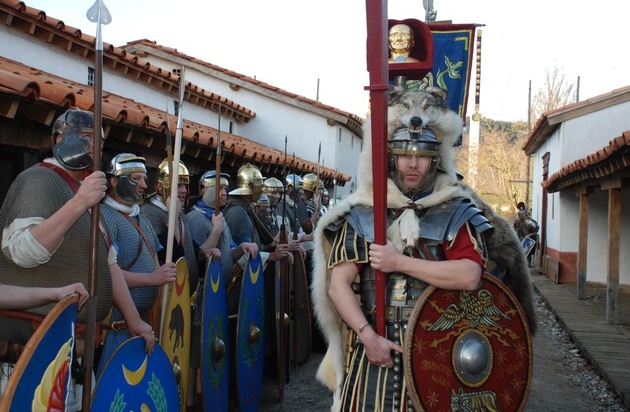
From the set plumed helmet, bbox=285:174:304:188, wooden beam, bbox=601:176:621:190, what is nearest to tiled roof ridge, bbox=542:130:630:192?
wooden beam, bbox=601:176:621:190

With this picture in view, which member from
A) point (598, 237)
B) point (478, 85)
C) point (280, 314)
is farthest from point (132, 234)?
point (598, 237)

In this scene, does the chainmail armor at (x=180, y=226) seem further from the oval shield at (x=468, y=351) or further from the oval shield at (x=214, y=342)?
the oval shield at (x=468, y=351)

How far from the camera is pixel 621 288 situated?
12727mm

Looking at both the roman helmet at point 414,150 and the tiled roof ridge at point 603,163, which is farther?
the tiled roof ridge at point 603,163

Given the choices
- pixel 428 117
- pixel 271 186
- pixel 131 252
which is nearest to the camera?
pixel 428 117

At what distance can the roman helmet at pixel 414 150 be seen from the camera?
2.68m

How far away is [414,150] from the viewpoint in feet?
8.76

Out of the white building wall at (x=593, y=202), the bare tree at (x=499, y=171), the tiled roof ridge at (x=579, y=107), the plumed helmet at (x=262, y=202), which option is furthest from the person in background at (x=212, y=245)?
the bare tree at (x=499, y=171)

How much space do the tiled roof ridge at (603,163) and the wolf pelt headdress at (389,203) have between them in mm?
4724

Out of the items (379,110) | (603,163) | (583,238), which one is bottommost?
(583,238)

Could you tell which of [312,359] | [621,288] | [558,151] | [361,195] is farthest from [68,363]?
[558,151]

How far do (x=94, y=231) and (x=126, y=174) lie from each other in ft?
4.80

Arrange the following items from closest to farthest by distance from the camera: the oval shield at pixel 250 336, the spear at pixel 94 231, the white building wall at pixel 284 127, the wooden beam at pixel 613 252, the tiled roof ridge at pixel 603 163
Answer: the spear at pixel 94 231
the oval shield at pixel 250 336
the tiled roof ridge at pixel 603 163
the wooden beam at pixel 613 252
the white building wall at pixel 284 127

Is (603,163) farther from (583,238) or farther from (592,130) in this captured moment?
(592,130)
